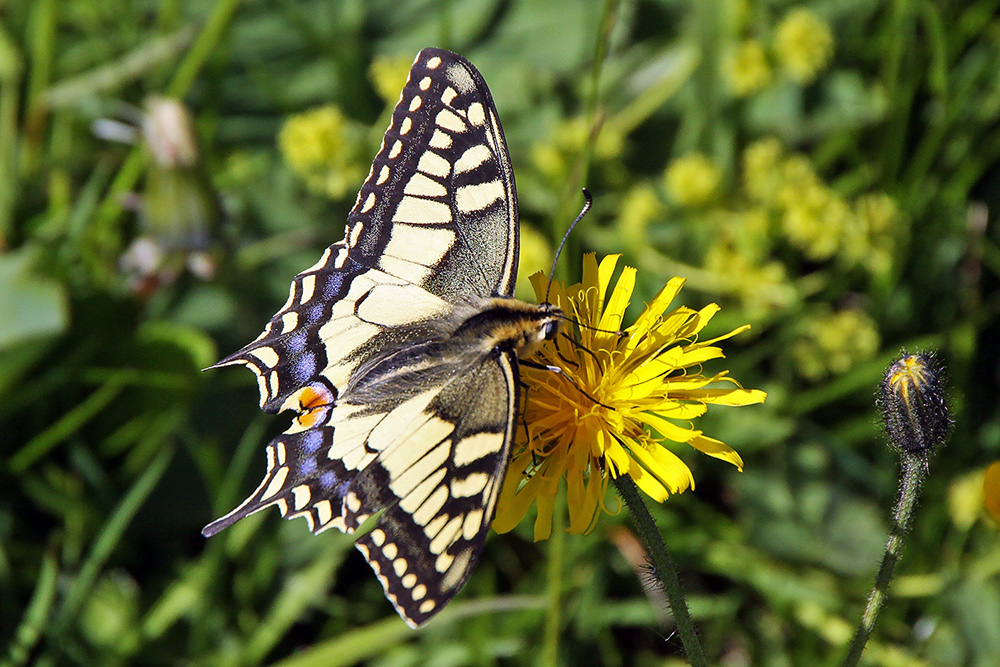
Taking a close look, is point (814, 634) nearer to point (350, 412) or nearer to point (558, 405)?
point (558, 405)

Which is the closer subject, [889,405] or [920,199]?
[889,405]

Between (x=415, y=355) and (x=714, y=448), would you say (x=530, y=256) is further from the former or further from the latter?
(x=714, y=448)

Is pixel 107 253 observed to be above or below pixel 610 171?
below

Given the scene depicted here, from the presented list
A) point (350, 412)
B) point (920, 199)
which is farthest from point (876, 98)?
point (350, 412)

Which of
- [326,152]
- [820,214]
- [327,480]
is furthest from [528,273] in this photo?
[327,480]

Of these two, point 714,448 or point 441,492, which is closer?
point 441,492

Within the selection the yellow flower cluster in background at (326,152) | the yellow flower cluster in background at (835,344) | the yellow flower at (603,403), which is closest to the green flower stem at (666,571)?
the yellow flower at (603,403)
